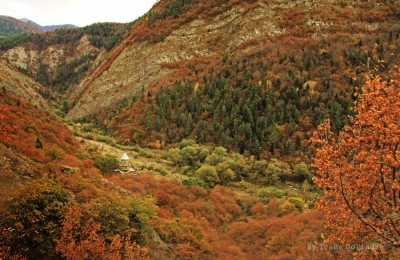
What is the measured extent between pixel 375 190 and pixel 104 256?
46.0 feet

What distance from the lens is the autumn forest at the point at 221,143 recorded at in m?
11.6

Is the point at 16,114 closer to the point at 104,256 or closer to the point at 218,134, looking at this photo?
the point at 104,256

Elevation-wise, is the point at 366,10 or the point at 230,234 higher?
the point at 366,10

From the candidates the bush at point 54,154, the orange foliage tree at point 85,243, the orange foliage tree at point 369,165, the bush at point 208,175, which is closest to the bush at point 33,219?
the orange foliage tree at point 85,243

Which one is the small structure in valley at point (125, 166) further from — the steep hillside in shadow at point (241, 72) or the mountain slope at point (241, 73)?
the steep hillside in shadow at point (241, 72)

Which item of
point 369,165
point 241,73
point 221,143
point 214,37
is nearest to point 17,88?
point 221,143

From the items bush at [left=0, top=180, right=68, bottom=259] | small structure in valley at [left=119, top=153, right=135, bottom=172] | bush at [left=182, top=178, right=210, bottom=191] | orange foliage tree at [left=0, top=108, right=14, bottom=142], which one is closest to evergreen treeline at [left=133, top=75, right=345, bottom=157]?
bush at [left=182, top=178, right=210, bottom=191]

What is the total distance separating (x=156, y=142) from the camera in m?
63.2

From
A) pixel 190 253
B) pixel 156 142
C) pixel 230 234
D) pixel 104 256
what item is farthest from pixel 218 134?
pixel 104 256

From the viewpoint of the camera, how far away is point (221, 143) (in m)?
59.0

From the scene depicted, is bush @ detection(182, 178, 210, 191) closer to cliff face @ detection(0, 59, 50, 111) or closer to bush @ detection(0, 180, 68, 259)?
bush @ detection(0, 180, 68, 259)

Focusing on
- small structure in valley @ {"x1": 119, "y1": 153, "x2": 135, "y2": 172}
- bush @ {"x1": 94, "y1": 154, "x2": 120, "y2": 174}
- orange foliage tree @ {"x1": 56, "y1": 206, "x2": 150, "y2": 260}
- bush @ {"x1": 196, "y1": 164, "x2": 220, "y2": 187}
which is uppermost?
orange foliage tree @ {"x1": 56, "y1": 206, "x2": 150, "y2": 260}

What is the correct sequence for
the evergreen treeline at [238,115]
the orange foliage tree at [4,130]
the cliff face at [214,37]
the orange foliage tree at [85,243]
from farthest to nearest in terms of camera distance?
the cliff face at [214,37], the evergreen treeline at [238,115], the orange foliage tree at [4,130], the orange foliage tree at [85,243]

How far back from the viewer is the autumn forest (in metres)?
11.6
